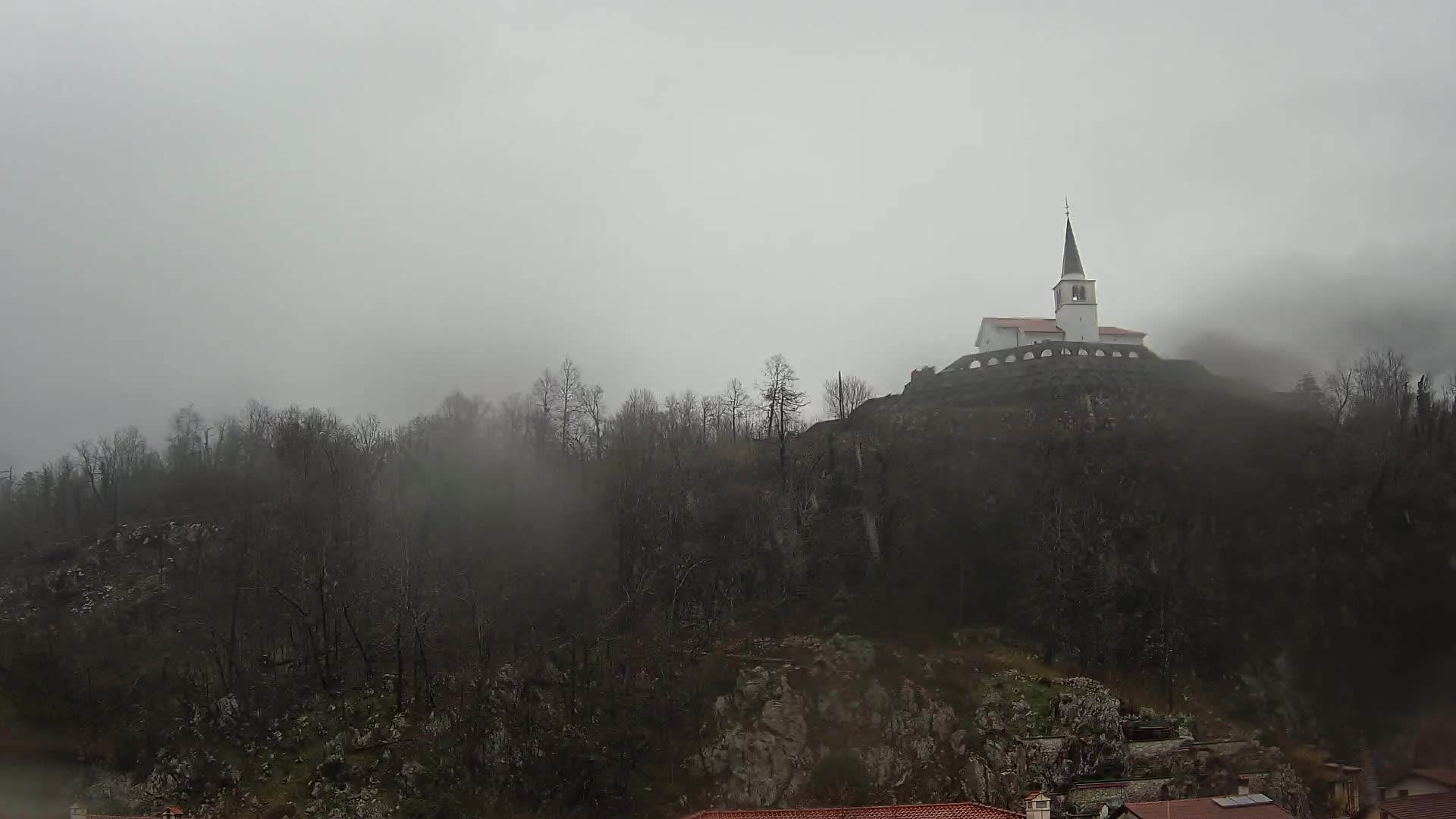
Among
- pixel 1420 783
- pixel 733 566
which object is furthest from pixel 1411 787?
pixel 733 566

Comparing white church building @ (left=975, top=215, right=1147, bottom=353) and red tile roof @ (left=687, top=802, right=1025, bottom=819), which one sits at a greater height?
white church building @ (left=975, top=215, right=1147, bottom=353)

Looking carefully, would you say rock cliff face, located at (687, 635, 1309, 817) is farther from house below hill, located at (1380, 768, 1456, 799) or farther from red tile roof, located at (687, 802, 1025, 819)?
red tile roof, located at (687, 802, 1025, 819)

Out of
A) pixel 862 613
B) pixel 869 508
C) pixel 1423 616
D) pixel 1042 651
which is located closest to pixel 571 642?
pixel 862 613

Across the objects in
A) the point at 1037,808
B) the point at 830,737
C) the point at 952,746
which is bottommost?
the point at 952,746

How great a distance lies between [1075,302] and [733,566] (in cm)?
3525

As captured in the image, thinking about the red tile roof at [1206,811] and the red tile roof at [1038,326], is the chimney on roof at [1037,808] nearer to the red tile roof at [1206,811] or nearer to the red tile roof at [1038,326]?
the red tile roof at [1206,811]

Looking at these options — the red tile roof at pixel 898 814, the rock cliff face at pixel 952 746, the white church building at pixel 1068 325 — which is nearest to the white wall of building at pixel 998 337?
the white church building at pixel 1068 325

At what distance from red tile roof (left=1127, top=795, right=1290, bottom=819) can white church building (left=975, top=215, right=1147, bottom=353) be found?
42607 millimetres

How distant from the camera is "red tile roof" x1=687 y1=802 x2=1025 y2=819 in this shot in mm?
30469

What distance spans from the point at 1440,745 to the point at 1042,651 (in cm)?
1832

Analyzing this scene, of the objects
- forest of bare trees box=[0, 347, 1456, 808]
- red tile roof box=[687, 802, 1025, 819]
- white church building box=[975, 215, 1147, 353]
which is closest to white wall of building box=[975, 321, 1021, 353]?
white church building box=[975, 215, 1147, 353]

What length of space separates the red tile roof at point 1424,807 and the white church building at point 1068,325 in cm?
3719

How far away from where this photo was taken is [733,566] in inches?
2274

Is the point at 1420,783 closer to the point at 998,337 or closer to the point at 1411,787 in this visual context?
the point at 1411,787
